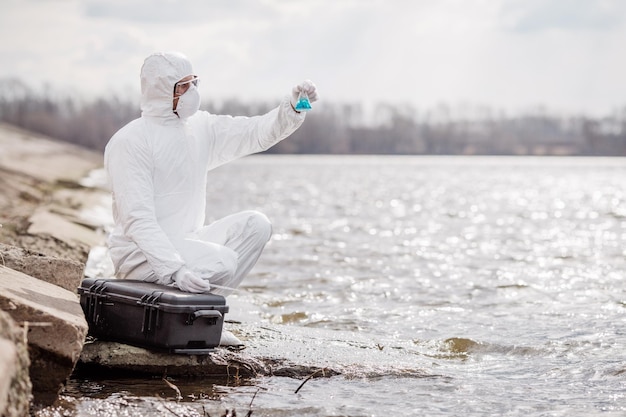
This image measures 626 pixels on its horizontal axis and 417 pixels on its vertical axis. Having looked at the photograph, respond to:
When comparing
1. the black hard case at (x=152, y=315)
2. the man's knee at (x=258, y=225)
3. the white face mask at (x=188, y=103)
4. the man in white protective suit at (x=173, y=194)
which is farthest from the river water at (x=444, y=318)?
the white face mask at (x=188, y=103)

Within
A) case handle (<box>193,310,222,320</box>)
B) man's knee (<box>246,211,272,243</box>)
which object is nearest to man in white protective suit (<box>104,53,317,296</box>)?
man's knee (<box>246,211,272,243</box>)

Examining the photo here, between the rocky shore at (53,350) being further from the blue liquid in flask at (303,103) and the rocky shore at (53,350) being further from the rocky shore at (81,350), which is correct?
the blue liquid in flask at (303,103)

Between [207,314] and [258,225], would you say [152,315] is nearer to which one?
[207,314]

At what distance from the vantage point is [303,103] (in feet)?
22.4

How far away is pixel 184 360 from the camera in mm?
6340

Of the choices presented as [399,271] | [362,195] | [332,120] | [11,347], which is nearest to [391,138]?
[332,120]

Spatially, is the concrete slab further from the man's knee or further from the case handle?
the man's knee

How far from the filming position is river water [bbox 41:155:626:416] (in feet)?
19.7

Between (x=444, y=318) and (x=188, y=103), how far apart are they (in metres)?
4.31

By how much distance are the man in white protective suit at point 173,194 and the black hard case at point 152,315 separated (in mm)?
202

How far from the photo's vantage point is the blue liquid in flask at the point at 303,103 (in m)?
6.82

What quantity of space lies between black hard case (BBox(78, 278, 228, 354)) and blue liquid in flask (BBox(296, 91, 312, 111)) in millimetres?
1586

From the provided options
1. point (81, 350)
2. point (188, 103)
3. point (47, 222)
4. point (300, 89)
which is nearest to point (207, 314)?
point (81, 350)

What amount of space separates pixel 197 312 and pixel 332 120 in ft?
498
